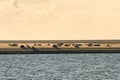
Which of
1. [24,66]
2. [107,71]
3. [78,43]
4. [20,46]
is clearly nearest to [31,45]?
[20,46]

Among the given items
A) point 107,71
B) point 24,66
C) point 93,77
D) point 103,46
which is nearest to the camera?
point 93,77

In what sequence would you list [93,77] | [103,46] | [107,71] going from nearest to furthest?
[93,77] → [107,71] → [103,46]

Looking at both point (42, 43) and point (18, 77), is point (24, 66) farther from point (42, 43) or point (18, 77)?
point (42, 43)

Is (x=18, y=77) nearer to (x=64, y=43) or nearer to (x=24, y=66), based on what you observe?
(x=24, y=66)

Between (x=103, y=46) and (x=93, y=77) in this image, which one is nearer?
(x=93, y=77)

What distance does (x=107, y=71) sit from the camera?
58031 mm

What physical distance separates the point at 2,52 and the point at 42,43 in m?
6.02

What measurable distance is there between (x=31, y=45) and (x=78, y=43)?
691 centimetres

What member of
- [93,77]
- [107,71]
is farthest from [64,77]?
[107,71]

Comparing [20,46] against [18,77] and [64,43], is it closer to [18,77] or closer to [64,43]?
[64,43]

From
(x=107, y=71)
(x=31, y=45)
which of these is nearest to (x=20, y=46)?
(x=31, y=45)

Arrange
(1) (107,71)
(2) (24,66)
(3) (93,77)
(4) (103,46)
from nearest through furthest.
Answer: (3) (93,77) < (1) (107,71) < (2) (24,66) < (4) (103,46)

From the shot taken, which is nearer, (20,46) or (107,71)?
(107,71)

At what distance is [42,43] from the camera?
84.0 meters
